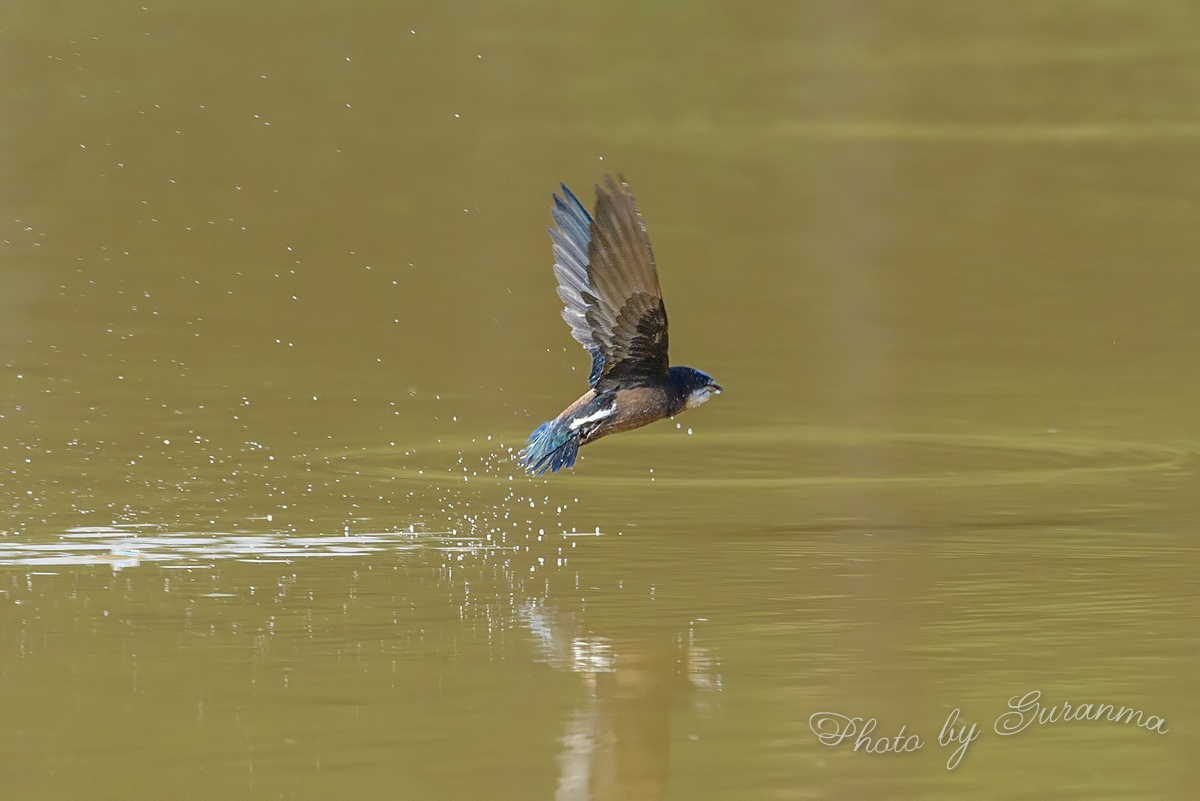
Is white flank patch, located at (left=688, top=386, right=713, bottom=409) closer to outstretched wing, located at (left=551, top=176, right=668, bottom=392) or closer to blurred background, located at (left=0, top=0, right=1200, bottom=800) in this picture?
outstretched wing, located at (left=551, top=176, right=668, bottom=392)

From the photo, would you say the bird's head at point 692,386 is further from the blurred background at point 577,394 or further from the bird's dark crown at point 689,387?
the blurred background at point 577,394

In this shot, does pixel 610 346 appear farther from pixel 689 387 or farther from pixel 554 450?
pixel 554 450

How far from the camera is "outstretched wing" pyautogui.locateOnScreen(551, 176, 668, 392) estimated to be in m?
7.91

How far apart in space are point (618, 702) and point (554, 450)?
2229 mm

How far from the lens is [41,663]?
6.63m

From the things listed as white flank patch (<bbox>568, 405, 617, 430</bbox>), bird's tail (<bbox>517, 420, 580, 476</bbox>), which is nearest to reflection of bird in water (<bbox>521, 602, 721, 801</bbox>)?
bird's tail (<bbox>517, 420, 580, 476</bbox>)

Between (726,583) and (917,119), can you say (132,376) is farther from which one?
(917,119)

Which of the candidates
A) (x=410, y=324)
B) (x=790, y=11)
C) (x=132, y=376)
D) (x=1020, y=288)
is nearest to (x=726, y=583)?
(x=132, y=376)

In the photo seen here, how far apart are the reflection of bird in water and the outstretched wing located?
1.02 m

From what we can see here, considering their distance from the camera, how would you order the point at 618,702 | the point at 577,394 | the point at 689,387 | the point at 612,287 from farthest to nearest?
the point at 577,394 < the point at 689,387 < the point at 612,287 < the point at 618,702

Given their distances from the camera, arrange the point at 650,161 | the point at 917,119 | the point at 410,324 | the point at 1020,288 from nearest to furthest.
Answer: the point at 410,324
the point at 1020,288
the point at 650,161
the point at 917,119

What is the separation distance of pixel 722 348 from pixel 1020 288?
13.0 ft

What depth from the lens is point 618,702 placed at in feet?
20.3

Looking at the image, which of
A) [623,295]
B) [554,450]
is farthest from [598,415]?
[623,295]
